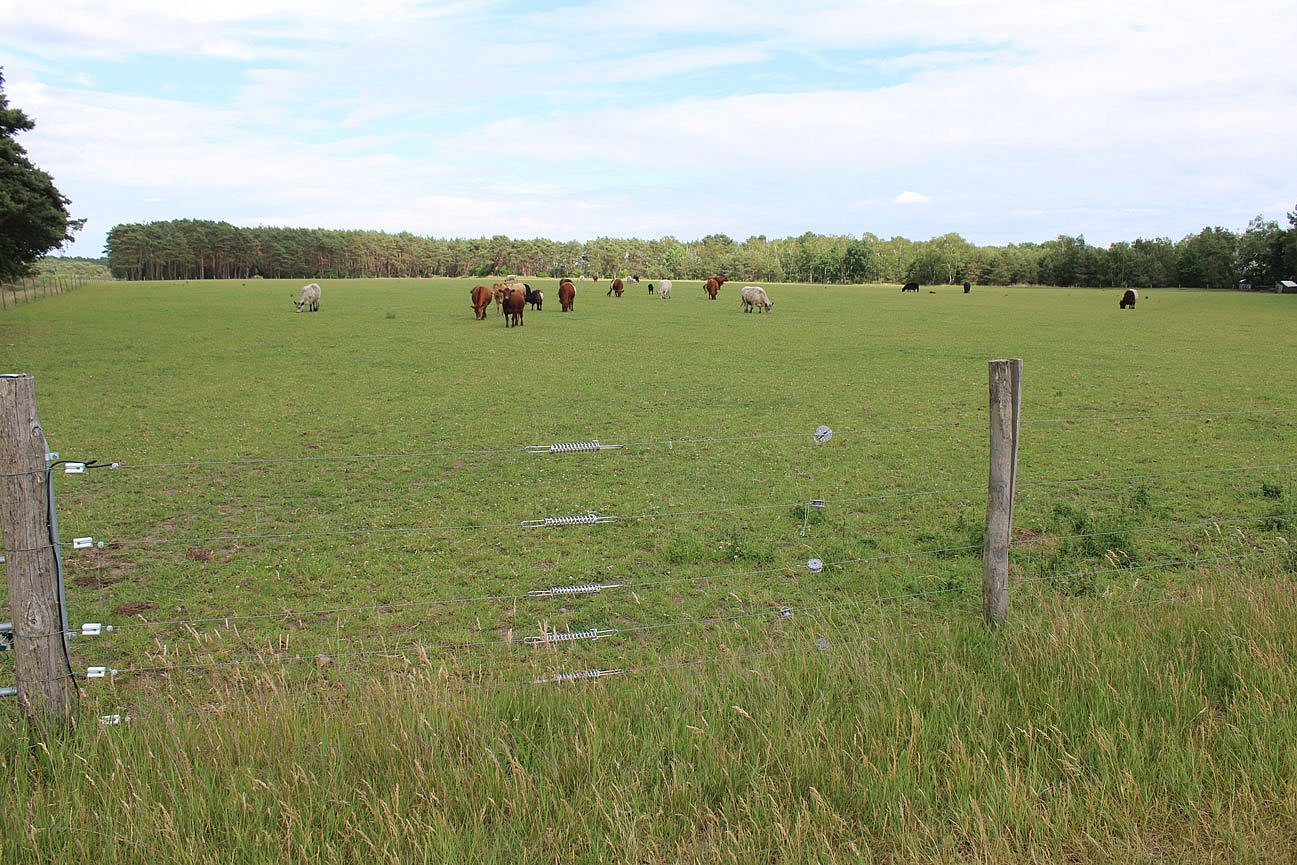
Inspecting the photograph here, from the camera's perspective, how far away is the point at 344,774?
333 cm

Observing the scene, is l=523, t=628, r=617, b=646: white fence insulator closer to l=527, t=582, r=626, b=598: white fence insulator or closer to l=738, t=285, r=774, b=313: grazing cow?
l=527, t=582, r=626, b=598: white fence insulator

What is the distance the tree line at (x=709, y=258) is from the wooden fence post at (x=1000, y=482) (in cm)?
9809

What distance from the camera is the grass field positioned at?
123 inches

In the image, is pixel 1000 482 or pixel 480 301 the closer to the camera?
pixel 1000 482

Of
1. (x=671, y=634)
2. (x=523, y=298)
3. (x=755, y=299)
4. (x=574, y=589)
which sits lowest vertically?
(x=671, y=634)

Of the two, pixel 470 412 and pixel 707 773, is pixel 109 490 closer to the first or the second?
pixel 470 412

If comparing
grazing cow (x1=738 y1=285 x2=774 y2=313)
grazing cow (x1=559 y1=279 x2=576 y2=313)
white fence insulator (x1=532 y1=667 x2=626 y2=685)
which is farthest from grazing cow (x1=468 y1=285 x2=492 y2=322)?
white fence insulator (x1=532 y1=667 x2=626 y2=685)

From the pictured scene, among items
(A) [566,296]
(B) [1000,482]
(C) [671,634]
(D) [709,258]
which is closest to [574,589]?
(C) [671,634]

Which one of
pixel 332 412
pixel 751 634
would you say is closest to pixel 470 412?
pixel 332 412

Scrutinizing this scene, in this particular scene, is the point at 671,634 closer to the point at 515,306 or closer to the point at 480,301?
the point at 515,306

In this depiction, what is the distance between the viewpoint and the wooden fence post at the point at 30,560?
3408 mm

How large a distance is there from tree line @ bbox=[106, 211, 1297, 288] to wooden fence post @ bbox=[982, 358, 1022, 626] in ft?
322

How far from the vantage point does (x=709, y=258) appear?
182375 millimetres

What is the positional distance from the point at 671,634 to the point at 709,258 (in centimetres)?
18079
